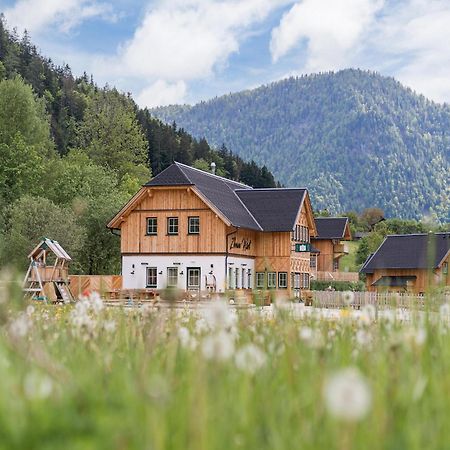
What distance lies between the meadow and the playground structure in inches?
1227

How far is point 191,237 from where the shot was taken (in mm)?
44406

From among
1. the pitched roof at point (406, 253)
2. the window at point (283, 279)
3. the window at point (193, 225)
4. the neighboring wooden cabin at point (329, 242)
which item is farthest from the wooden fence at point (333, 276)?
the window at point (193, 225)

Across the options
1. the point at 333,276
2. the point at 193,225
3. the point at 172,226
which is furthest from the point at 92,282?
the point at 333,276

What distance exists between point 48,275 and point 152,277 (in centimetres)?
916

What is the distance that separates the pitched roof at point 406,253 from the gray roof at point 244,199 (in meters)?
11.3

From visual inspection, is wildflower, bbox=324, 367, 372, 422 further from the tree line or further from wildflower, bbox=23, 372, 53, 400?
the tree line

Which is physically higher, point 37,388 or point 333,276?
point 333,276

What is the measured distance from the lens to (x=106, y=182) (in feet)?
208

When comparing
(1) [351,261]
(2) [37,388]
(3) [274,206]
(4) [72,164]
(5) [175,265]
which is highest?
(4) [72,164]

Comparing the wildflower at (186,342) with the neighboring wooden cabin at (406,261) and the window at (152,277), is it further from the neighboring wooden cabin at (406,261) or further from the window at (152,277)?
A: the neighboring wooden cabin at (406,261)

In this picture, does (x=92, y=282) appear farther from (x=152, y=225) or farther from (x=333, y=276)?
(x=333, y=276)

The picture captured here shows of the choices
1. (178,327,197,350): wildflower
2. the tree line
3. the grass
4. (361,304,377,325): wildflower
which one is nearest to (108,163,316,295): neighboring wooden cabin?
the tree line

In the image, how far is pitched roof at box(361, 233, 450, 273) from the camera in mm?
58875

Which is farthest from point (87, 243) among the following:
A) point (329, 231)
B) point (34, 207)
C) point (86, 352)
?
point (86, 352)
